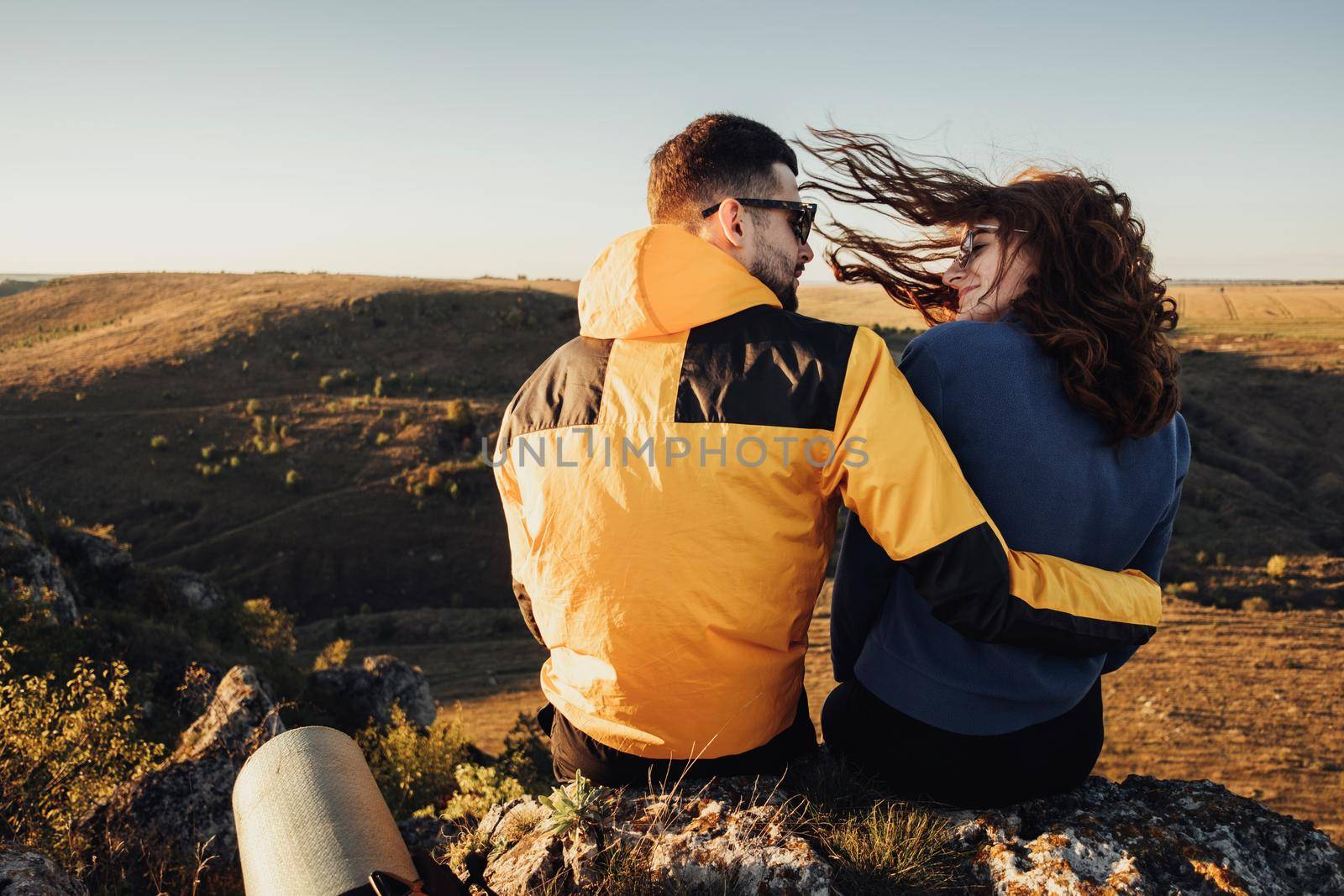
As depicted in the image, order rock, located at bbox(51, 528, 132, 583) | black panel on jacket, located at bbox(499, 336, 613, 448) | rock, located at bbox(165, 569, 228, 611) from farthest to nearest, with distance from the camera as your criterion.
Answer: rock, located at bbox(165, 569, 228, 611) → rock, located at bbox(51, 528, 132, 583) → black panel on jacket, located at bbox(499, 336, 613, 448)

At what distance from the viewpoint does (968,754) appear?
2268 millimetres

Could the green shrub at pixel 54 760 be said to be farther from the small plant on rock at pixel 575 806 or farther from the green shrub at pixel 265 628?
the green shrub at pixel 265 628

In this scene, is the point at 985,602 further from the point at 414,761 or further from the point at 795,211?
the point at 414,761

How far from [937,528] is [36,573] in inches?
516

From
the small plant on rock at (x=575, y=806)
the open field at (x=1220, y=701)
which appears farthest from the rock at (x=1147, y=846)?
the open field at (x=1220, y=701)

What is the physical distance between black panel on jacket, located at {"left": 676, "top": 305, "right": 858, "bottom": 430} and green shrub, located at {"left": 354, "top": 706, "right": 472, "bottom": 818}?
912 centimetres

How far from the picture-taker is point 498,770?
10422mm

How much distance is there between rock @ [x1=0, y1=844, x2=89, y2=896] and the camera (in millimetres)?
2762

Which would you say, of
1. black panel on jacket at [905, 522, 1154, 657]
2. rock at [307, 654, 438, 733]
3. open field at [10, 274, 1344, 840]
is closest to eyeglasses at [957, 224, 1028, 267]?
black panel on jacket at [905, 522, 1154, 657]

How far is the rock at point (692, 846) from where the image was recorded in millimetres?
2121

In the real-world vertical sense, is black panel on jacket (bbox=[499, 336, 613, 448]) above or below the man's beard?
below

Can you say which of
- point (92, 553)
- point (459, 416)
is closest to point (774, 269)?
point (92, 553)

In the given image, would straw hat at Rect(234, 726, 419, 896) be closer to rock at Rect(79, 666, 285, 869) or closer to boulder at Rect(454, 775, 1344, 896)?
boulder at Rect(454, 775, 1344, 896)

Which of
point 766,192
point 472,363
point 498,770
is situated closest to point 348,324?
point 472,363
